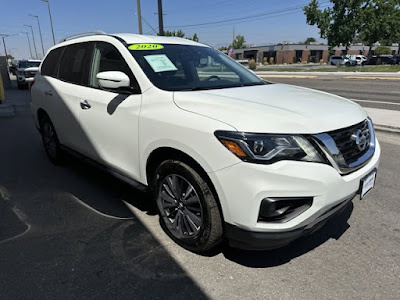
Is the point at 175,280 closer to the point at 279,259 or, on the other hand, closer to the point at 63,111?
the point at 279,259

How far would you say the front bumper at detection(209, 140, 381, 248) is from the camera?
7.57 feet

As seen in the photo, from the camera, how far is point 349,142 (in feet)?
8.69

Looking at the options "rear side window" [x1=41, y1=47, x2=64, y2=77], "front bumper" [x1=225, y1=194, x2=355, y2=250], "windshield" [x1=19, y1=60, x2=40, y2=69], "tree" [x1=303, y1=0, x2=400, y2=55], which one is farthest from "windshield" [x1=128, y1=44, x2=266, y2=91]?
"tree" [x1=303, y1=0, x2=400, y2=55]

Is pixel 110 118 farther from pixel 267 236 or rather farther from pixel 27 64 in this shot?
pixel 27 64

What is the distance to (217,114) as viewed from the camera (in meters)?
2.55

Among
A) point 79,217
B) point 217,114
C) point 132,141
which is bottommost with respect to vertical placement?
point 79,217

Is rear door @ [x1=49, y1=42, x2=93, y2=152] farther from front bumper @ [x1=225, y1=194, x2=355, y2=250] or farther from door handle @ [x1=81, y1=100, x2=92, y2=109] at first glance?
front bumper @ [x1=225, y1=194, x2=355, y2=250]

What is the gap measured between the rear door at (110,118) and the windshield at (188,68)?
0.21 meters

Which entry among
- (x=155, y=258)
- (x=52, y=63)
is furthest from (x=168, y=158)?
(x=52, y=63)

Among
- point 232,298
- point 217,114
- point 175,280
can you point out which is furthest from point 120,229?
point 217,114

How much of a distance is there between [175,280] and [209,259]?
1.26ft

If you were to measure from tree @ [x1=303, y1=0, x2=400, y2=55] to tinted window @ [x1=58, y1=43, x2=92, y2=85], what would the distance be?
52090 mm

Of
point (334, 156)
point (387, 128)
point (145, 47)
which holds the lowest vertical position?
point (387, 128)

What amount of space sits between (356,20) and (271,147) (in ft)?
177
